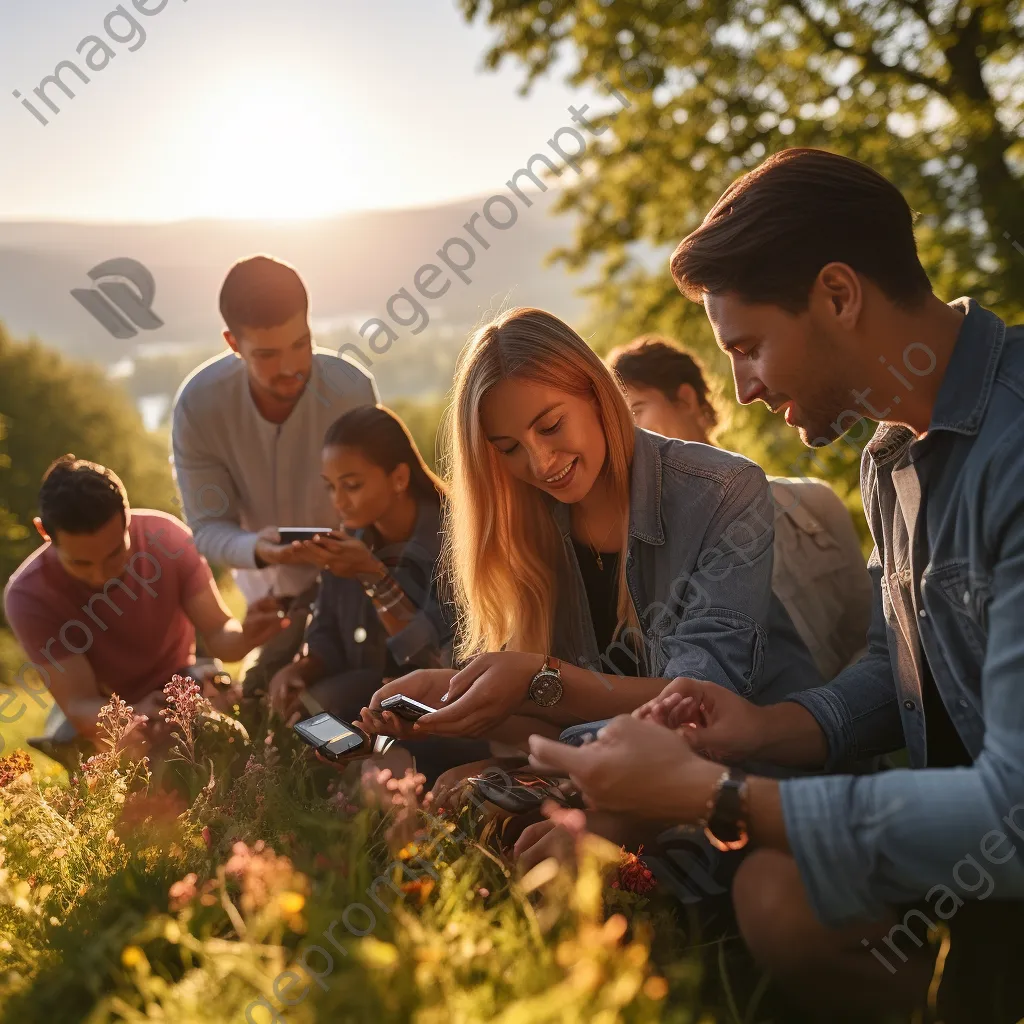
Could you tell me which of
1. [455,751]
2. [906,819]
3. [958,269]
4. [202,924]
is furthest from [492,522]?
[958,269]

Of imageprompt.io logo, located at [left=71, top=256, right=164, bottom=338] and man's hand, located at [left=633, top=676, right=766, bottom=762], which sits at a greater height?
imageprompt.io logo, located at [left=71, top=256, right=164, bottom=338]

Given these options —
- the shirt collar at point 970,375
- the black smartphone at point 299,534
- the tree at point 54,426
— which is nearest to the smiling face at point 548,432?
the shirt collar at point 970,375

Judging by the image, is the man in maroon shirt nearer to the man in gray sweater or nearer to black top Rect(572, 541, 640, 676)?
the man in gray sweater

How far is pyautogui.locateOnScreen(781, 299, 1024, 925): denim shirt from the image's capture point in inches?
68.0

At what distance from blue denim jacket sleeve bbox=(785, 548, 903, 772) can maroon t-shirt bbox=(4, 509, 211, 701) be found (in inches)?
129

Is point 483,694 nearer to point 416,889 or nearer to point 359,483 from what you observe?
point 416,889

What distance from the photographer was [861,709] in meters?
2.52

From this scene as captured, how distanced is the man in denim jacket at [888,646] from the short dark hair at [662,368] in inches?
75.4

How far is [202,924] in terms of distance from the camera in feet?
7.34

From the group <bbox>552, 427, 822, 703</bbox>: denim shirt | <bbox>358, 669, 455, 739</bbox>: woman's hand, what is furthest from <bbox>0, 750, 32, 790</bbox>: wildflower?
<bbox>552, 427, 822, 703</bbox>: denim shirt

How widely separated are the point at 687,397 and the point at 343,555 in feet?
5.16

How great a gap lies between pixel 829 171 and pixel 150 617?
3777 mm

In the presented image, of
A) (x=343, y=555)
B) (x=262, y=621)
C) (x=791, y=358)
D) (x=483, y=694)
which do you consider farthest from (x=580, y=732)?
(x=262, y=621)

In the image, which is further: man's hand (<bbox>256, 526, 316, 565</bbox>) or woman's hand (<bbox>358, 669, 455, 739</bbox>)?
man's hand (<bbox>256, 526, 316, 565</bbox>)
